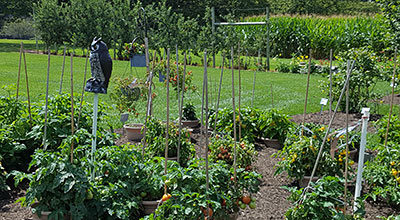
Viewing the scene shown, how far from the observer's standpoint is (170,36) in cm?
1797

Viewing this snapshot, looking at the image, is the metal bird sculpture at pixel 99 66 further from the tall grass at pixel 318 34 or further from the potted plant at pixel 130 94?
the tall grass at pixel 318 34

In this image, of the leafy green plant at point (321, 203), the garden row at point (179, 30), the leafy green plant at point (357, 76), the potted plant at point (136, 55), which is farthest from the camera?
the garden row at point (179, 30)

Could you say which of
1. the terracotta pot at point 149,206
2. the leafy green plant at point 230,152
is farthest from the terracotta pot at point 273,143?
the terracotta pot at point 149,206

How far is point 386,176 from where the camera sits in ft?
13.4

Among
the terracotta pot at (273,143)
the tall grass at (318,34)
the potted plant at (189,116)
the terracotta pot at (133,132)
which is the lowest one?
the terracotta pot at (273,143)

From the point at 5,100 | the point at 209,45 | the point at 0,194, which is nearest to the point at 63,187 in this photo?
the point at 0,194

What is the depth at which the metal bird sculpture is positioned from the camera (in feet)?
12.0

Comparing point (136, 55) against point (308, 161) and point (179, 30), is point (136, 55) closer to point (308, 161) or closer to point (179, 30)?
point (308, 161)

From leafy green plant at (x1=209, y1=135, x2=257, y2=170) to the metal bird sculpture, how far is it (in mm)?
1525

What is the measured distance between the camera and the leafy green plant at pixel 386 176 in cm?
387

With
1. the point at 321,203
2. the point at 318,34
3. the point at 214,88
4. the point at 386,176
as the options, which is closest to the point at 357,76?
the point at 214,88

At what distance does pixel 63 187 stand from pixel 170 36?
50.3 feet

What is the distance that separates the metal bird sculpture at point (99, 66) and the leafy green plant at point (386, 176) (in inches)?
104

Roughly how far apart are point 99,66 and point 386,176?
2.95 m
